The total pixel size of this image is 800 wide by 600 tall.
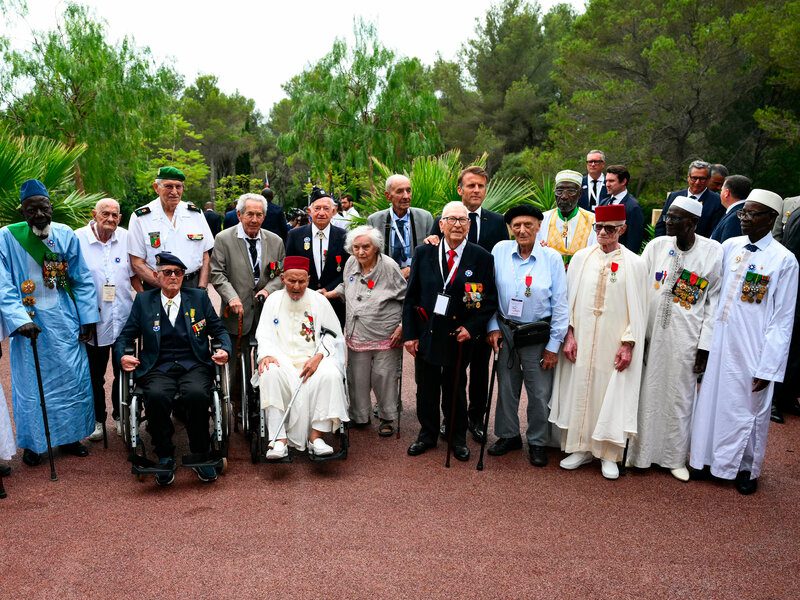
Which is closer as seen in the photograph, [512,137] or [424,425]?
[424,425]

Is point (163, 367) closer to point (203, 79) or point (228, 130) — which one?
point (228, 130)

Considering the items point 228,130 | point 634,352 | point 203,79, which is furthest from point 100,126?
point 203,79

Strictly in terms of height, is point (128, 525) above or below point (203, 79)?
below

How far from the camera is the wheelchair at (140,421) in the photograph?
4379 mm

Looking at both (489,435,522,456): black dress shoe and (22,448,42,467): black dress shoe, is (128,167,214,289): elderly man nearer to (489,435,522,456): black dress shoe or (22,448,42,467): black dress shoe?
(22,448,42,467): black dress shoe

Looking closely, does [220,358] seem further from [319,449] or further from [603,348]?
[603,348]

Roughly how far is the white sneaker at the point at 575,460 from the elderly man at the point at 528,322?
0.15 metres

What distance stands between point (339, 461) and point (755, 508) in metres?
2.91

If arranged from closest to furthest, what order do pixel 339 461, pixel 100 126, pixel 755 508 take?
pixel 755 508 < pixel 339 461 < pixel 100 126

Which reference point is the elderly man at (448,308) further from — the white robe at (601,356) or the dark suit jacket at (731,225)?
the dark suit jacket at (731,225)

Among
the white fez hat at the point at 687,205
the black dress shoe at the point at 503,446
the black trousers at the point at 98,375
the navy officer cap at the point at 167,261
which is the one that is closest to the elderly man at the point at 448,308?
the black dress shoe at the point at 503,446

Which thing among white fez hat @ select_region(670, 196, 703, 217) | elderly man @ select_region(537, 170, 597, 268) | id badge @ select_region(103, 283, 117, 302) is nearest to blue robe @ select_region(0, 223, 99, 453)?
id badge @ select_region(103, 283, 117, 302)

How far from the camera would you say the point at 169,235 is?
5430 millimetres

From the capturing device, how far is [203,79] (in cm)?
5247
